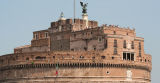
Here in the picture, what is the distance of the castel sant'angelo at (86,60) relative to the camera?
3430 inches

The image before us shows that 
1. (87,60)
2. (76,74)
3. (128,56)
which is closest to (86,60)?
(87,60)

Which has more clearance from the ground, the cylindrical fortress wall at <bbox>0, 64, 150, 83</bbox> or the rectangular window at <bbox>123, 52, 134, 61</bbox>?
the rectangular window at <bbox>123, 52, 134, 61</bbox>

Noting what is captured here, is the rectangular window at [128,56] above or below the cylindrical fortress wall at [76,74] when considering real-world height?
above

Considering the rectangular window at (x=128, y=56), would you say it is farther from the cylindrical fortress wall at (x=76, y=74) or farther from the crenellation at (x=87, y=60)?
the cylindrical fortress wall at (x=76, y=74)

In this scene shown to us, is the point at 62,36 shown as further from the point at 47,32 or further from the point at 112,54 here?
the point at 112,54

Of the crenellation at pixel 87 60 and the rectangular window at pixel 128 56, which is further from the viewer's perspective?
the rectangular window at pixel 128 56

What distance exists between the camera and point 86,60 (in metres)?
87.1

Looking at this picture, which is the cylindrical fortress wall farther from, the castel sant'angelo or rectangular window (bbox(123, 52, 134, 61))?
rectangular window (bbox(123, 52, 134, 61))

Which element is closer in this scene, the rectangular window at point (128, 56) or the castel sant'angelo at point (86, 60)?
the castel sant'angelo at point (86, 60)

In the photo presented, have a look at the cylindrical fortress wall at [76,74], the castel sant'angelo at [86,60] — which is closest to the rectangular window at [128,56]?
the castel sant'angelo at [86,60]

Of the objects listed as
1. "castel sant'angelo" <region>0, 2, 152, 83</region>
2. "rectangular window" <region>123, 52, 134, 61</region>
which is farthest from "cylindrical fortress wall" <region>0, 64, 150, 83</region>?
"rectangular window" <region>123, 52, 134, 61</region>

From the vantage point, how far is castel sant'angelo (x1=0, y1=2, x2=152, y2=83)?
8712 cm

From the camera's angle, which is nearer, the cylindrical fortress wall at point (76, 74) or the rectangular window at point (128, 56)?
the cylindrical fortress wall at point (76, 74)

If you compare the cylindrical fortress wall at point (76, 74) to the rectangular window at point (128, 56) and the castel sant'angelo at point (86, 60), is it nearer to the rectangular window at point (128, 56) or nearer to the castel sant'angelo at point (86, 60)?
the castel sant'angelo at point (86, 60)
